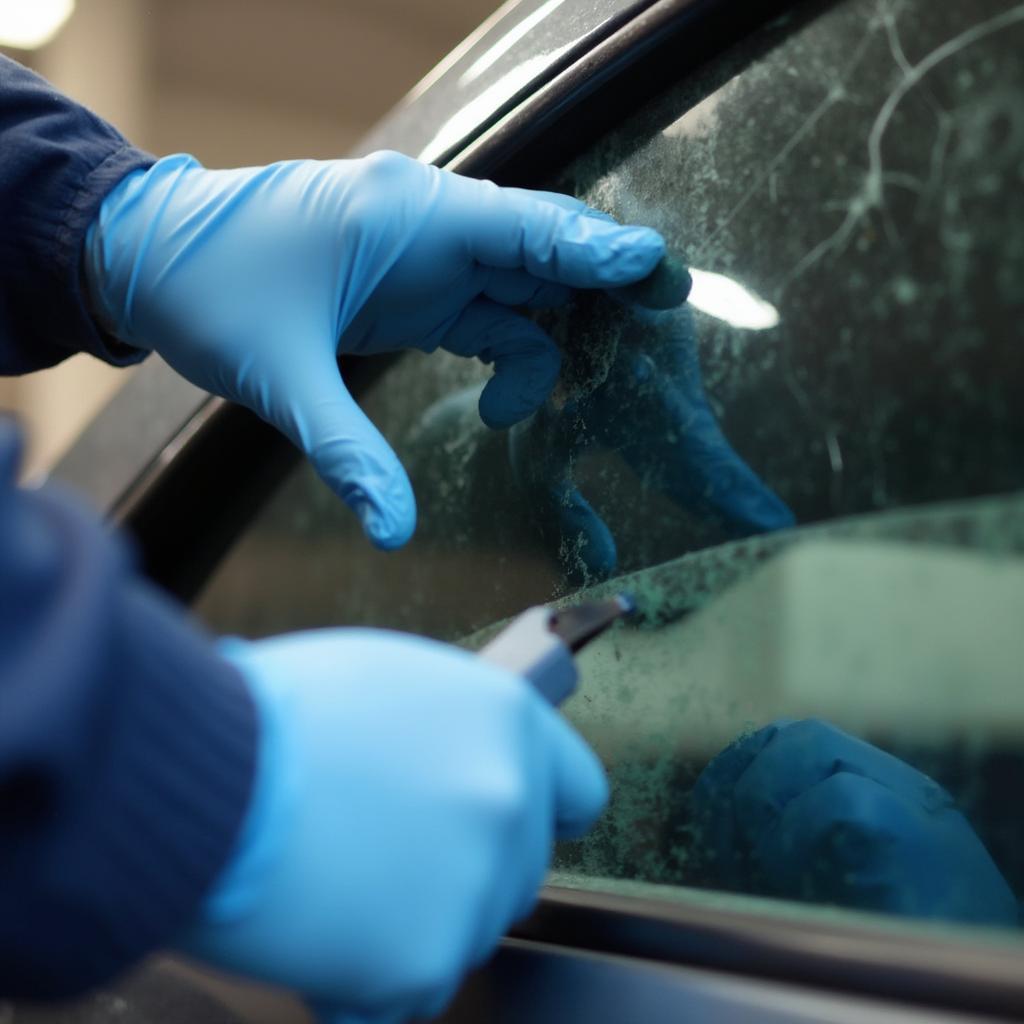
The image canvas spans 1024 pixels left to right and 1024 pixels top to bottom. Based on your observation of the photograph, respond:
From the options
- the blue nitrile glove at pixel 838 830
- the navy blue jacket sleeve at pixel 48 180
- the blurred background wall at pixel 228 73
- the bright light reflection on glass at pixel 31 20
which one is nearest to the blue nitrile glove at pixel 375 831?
the blue nitrile glove at pixel 838 830

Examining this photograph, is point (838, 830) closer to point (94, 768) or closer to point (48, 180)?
point (94, 768)

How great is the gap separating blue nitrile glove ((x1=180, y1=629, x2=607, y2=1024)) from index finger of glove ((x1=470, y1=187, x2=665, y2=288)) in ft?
1.00

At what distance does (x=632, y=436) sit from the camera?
2.32ft

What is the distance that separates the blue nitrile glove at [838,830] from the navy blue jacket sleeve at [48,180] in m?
0.64

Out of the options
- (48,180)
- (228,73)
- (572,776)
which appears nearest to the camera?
(572,776)

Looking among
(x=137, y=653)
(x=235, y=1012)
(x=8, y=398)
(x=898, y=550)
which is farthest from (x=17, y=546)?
(x=8, y=398)

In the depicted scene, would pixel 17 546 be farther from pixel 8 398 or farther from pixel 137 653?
pixel 8 398

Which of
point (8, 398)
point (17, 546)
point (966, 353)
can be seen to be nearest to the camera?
point (17, 546)

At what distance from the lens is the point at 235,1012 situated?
0.77 meters

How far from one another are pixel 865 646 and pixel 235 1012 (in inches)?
19.9

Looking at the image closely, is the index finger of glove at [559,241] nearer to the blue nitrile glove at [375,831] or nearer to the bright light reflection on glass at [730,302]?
the bright light reflection on glass at [730,302]

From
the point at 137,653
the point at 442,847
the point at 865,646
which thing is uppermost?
the point at 137,653

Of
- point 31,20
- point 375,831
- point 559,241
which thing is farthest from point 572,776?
point 31,20

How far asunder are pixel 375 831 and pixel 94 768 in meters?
0.12
